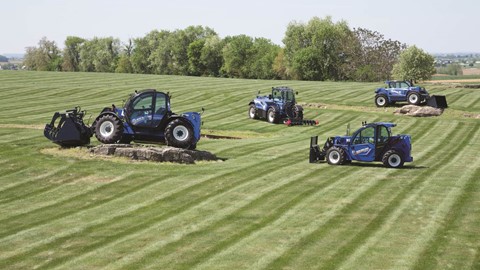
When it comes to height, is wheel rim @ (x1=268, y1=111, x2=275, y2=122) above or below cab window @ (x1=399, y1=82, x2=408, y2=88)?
below

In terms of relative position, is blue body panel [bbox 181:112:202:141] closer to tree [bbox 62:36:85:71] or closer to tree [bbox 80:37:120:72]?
tree [bbox 80:37:120:72]

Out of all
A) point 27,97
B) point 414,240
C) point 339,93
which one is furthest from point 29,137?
point 339,93

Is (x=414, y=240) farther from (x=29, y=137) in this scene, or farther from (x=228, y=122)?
(x=228, y=122)

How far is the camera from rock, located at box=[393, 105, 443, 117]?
46219 millimetres

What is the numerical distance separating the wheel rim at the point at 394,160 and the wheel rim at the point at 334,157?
2.05 metres

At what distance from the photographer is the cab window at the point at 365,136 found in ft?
82.5

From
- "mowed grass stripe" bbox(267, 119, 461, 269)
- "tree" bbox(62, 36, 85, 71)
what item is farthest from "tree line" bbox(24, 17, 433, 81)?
"mowed grass stripe" bbox(267, 119, 461, 269)

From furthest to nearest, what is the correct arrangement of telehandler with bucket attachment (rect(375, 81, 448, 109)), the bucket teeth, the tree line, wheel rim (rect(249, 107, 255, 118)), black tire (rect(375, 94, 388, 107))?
the tree line → black tire (rect(375, 94, 388, 107)) → telehandler with bucket attachment (rect(375, 81, 448, 109)) → wheel rim (rect(249, 107, 255, 118)) → the bucket teeth

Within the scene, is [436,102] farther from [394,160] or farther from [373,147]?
[373,147]

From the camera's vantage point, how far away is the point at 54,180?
2158 centimetres

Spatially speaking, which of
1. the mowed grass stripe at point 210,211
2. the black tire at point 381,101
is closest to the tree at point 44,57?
the black tire at point 381,101

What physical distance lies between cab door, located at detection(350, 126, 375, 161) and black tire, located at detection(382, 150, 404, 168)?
0.54m

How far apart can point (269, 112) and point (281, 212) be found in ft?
82.5

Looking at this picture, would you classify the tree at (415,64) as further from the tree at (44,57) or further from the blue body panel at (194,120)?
the tree at (44,57)
